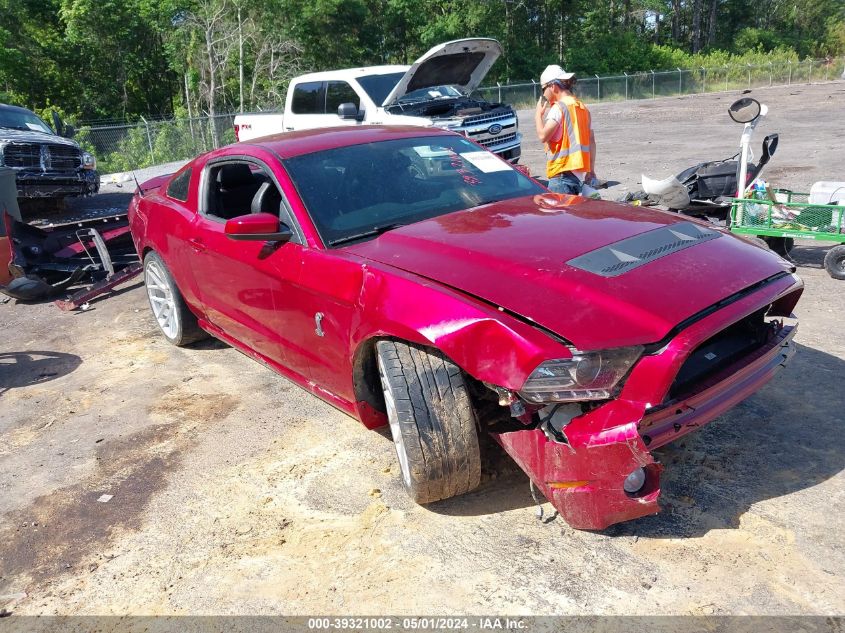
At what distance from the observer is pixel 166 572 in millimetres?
3082

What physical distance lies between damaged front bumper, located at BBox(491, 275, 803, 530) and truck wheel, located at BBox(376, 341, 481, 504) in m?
0.18

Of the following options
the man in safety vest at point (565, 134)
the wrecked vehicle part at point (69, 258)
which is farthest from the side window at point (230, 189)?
the wrecked vehicle part at point (69, 258)

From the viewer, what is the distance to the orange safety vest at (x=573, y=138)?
251 inches

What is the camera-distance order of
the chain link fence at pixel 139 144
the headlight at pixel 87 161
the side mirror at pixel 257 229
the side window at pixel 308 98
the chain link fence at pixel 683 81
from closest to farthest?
the side mirror at pixel 257 229, the side window at pixel 308 98, the headlight at pixel 87 161, the chain link fence at pixel 139 144, the chain link fence at pixel 683 81

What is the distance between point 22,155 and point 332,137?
980cm

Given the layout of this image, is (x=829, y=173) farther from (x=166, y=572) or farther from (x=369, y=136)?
(x=166, y=572)

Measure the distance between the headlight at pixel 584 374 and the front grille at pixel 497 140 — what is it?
9.39 meters

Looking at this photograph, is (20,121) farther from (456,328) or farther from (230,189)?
(456,328)

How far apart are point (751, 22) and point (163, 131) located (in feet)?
188

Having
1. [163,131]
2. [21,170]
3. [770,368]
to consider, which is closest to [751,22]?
[163,131]

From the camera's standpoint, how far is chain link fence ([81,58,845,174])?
66.9 ft

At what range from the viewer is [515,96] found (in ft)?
119

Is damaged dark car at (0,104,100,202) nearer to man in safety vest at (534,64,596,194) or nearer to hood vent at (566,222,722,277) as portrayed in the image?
man in safety vest at (534,64,596,194)

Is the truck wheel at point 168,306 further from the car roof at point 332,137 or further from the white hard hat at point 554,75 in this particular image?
the white hard hat at point 554,75
